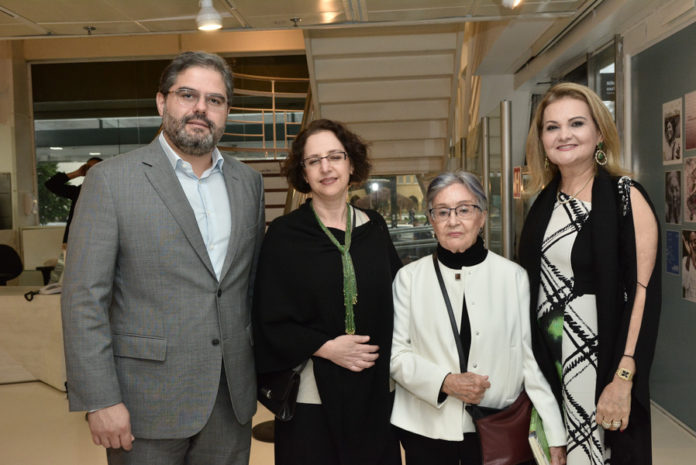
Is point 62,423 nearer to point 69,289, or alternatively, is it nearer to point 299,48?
point 69,289

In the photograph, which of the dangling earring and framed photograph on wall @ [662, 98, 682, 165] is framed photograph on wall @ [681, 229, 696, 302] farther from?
the dangling earring

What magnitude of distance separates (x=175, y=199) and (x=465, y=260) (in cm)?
100

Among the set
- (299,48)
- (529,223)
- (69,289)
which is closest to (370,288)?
(529,223)

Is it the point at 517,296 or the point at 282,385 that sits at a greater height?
the point at 517,296

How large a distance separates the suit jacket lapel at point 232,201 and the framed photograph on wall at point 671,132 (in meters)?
2.95

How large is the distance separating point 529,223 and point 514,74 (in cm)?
470

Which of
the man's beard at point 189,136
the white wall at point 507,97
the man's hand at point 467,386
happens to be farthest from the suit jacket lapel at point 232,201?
the white wall at point 507,97

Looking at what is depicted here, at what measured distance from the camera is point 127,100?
1052 cm

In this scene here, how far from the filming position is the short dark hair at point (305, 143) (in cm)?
218

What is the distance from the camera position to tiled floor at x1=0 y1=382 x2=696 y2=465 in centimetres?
360

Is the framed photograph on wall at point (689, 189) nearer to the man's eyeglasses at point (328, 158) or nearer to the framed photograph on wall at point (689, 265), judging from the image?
the framed photograph on wall at point (689, 265)

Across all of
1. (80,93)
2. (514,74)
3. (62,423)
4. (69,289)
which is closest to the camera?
(69,289)

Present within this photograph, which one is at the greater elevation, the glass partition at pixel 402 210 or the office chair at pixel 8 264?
the glass partition at pixel 402 210

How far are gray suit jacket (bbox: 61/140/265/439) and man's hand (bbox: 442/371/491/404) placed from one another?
73 centimetres
